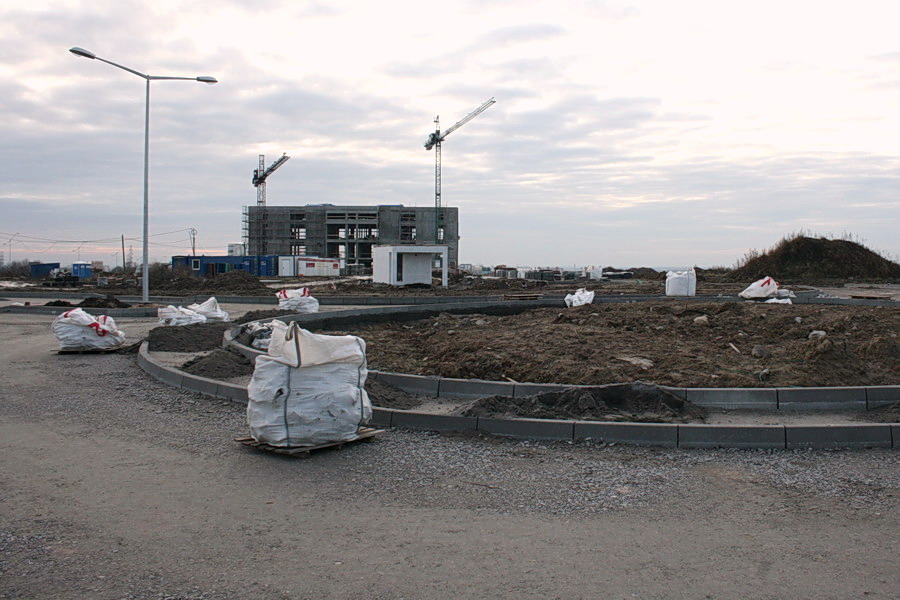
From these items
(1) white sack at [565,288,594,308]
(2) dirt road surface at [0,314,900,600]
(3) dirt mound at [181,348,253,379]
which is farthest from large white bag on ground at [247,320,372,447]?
(1) white sack at [565,288,594,308]

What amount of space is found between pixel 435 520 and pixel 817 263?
51.9 meters

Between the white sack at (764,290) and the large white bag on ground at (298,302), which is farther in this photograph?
the white sack at (764,290)

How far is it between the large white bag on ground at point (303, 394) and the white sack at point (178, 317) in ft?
37.0

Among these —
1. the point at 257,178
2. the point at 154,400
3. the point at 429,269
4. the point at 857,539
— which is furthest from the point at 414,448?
the point at 257,178

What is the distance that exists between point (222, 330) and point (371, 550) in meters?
12.9

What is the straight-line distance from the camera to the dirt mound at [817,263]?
48562mm

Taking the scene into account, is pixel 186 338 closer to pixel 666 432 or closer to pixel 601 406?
pixel 601 406

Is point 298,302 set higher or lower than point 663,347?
higher

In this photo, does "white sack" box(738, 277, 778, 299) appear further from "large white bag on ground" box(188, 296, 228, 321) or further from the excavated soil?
"large white bag on ground" box(188, 296, 228, 321)

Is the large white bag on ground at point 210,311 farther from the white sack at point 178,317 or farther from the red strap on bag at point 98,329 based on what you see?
the red strap on bag at point 98,329

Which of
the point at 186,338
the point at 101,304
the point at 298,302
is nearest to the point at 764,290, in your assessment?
the point at 298,302

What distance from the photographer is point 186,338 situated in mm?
15180

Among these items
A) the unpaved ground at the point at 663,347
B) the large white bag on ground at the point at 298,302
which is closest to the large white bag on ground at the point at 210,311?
the large white bag on ground at the point at 298,302

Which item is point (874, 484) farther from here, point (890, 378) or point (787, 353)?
point (787, 353)
